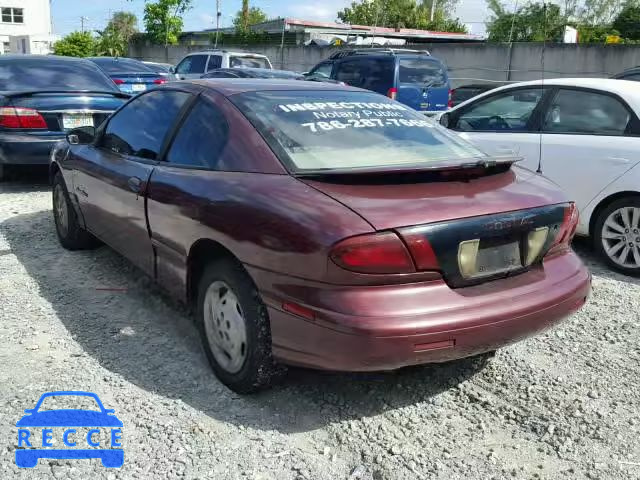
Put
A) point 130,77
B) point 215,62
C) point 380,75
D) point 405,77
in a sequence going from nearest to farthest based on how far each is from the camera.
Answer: point 405,77
point 380,75
point 130,77
point 215,62

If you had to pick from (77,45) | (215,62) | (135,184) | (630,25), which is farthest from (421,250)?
(77,45)

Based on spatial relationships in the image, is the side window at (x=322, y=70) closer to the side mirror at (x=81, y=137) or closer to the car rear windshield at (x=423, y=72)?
the car rear windshield at (x=423, y=72)

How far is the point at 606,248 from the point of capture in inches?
218

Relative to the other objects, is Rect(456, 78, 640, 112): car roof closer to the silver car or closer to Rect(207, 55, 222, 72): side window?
the silver car

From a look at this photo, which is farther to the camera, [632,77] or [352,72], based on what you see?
[352,72]

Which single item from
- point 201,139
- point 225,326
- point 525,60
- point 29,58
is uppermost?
point 525,60

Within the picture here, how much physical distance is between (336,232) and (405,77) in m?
10.2

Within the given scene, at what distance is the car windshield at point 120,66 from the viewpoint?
49.3 feet

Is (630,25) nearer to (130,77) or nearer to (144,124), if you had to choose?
(130,77)

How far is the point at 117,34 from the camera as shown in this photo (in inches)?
1751

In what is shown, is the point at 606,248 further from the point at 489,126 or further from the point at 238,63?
the point at 238,63

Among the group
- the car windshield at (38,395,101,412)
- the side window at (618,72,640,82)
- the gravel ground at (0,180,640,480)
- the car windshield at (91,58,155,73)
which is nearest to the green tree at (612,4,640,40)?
the side window at (618,72,640,82)

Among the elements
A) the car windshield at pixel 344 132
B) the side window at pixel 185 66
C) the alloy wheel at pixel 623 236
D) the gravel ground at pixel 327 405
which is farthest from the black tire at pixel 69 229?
the side window at pixel 185 66

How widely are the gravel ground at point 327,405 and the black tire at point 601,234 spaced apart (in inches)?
35.2
